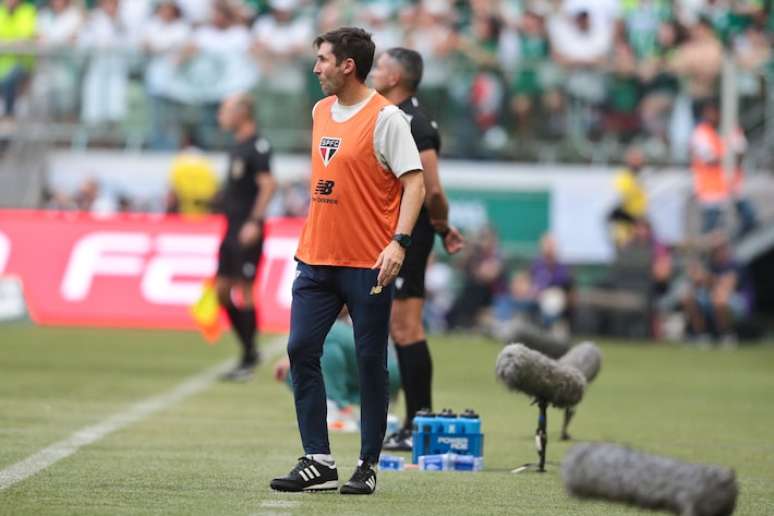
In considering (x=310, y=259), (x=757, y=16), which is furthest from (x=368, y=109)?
(x=757, y=16)

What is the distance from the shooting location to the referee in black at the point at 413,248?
9.67 meters

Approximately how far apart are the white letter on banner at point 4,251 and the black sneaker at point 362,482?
15.5m

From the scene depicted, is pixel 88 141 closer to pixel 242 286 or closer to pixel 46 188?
pixel 46 188

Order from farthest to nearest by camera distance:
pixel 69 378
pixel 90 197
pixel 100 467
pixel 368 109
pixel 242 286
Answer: pixel 90 197
pixel 242 286
pixel 69 378
pixel 100 467
pixel 368 109

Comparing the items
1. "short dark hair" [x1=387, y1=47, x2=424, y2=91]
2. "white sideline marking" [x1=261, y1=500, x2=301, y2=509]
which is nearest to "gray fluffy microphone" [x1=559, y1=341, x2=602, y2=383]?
"short dark hair" [x1=387, y1=47, x2=424, y2=91]

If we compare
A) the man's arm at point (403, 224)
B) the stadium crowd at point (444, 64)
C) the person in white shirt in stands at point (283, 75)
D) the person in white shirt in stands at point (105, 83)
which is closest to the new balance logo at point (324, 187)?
the man's arm at point (403, 224)

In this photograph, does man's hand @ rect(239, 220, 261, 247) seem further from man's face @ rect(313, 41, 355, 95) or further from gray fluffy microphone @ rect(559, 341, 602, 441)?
man's face @ rect(313, 41, 355, 95)

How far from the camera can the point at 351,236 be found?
7805 millimetres

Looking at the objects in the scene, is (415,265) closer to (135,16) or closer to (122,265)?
(122,265)

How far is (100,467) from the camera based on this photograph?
8.62 meters

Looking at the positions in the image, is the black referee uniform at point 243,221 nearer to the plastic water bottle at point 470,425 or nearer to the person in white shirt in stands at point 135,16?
the plastic water bottle at point 470,425

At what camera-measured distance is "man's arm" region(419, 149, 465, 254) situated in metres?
9.54

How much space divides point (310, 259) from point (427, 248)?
223cm

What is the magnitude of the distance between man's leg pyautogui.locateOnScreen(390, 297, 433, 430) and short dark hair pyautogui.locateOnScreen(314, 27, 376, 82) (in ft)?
8.10
